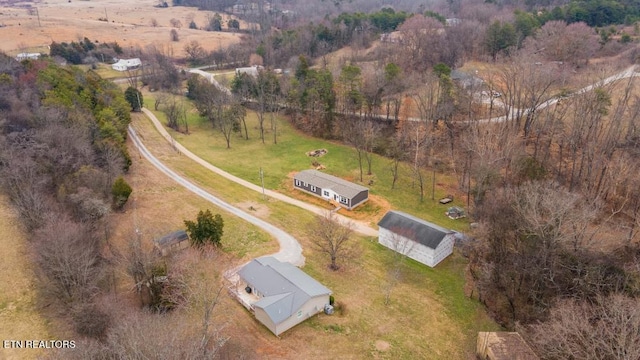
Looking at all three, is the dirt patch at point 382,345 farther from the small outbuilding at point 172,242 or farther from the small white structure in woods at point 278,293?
the small outbuilding at point 172,242

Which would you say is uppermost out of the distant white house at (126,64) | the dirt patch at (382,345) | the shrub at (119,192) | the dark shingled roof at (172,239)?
the distant white house at (126,64)

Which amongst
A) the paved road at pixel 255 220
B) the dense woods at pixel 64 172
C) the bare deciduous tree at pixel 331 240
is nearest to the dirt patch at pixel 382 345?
the bare deciduous tree at pixel 331 240

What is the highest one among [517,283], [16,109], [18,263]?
[16,109]

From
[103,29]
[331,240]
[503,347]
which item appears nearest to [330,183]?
[331,240]

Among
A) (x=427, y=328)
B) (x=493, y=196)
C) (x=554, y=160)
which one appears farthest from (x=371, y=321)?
(x=554, y=160)

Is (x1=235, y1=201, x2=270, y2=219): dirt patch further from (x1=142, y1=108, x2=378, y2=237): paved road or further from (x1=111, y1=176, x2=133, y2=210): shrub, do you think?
(x1=111, y1=176, x2=133, y2=210): shrub

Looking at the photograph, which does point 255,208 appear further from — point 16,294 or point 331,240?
point 16,294

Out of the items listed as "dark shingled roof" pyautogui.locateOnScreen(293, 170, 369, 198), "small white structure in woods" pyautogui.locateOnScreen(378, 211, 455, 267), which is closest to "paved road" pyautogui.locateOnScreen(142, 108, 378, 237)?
"dark shingled roof" pyautogui.locateOnScreen(293, 170, 369, 198)

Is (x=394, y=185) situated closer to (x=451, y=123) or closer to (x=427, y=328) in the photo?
(x=451, y=123)
